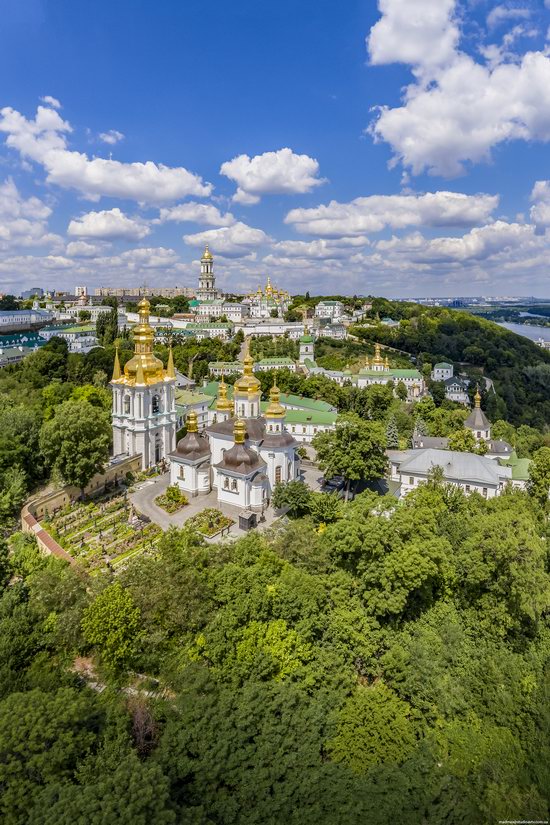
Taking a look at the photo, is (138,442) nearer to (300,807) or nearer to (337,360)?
(300,807)

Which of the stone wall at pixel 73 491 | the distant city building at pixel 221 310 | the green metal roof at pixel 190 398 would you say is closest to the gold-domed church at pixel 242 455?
the stone wall at pixel 73 491

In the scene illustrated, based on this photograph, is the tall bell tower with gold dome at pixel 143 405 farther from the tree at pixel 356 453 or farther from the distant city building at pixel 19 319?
the distant city building at pixel 19 319

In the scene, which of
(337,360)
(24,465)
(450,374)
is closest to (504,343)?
(450,374)

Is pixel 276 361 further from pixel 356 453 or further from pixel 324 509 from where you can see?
pixel 324 509

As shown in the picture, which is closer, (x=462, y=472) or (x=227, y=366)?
(x=462, y=472)

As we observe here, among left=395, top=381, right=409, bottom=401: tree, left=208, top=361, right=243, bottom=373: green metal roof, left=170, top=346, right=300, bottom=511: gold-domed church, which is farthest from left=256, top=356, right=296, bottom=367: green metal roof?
left=170, top=346, right=300, bottom=511: gold-domed church

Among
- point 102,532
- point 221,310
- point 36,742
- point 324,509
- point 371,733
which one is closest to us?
point 36,742

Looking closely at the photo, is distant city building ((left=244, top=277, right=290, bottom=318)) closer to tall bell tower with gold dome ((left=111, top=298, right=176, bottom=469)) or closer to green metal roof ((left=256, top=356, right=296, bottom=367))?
green metal roof ((left=256, top=356, right=296, bottom=367))

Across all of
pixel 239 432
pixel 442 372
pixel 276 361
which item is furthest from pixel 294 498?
pixel 442 372
